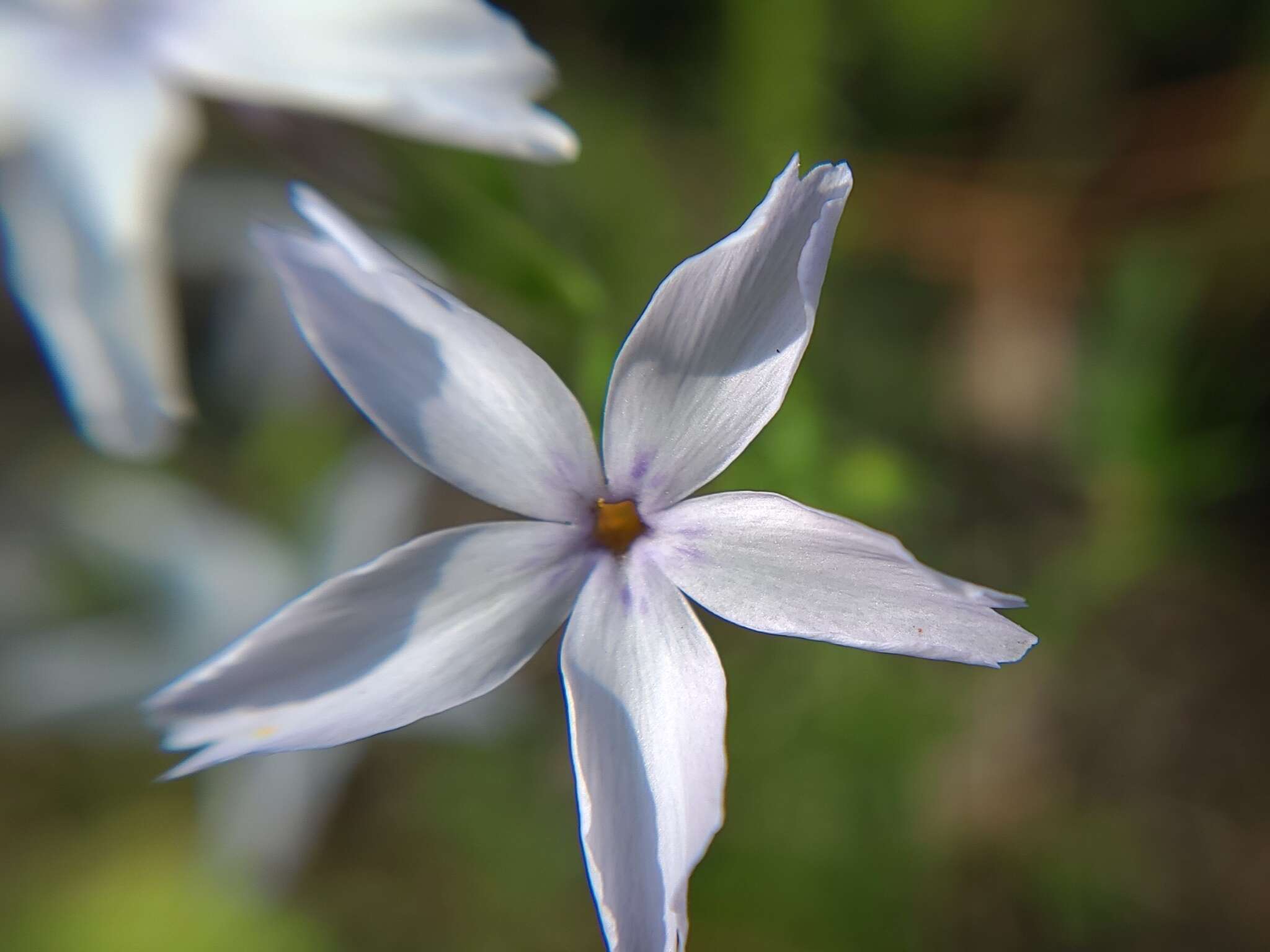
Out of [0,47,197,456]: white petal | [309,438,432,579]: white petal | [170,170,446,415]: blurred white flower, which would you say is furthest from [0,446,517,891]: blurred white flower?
[0,47,197,456]: white petal

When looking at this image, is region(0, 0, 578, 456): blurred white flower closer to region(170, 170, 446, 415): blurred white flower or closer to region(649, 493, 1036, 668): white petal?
region(649, 493, 1036, 668): white petal

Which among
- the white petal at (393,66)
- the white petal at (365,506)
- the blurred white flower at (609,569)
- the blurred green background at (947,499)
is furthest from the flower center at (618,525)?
the white petal at (365,506)

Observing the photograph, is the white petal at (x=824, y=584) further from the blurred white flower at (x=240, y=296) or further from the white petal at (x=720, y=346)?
the blurred white flower at (x=240, y=296)

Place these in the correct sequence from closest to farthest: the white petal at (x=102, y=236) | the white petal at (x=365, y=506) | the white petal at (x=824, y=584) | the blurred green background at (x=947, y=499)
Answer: the white petal at (x=824, y=584)
the white petal at (x=102, y=236)
the blurred green background at (x=947, y=499)
the white petal at (x=365, y=506)

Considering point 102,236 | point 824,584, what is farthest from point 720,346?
point 102,236

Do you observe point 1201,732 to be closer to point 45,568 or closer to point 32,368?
point 45,568

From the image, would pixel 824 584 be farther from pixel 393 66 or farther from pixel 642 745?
pixel 393 66
